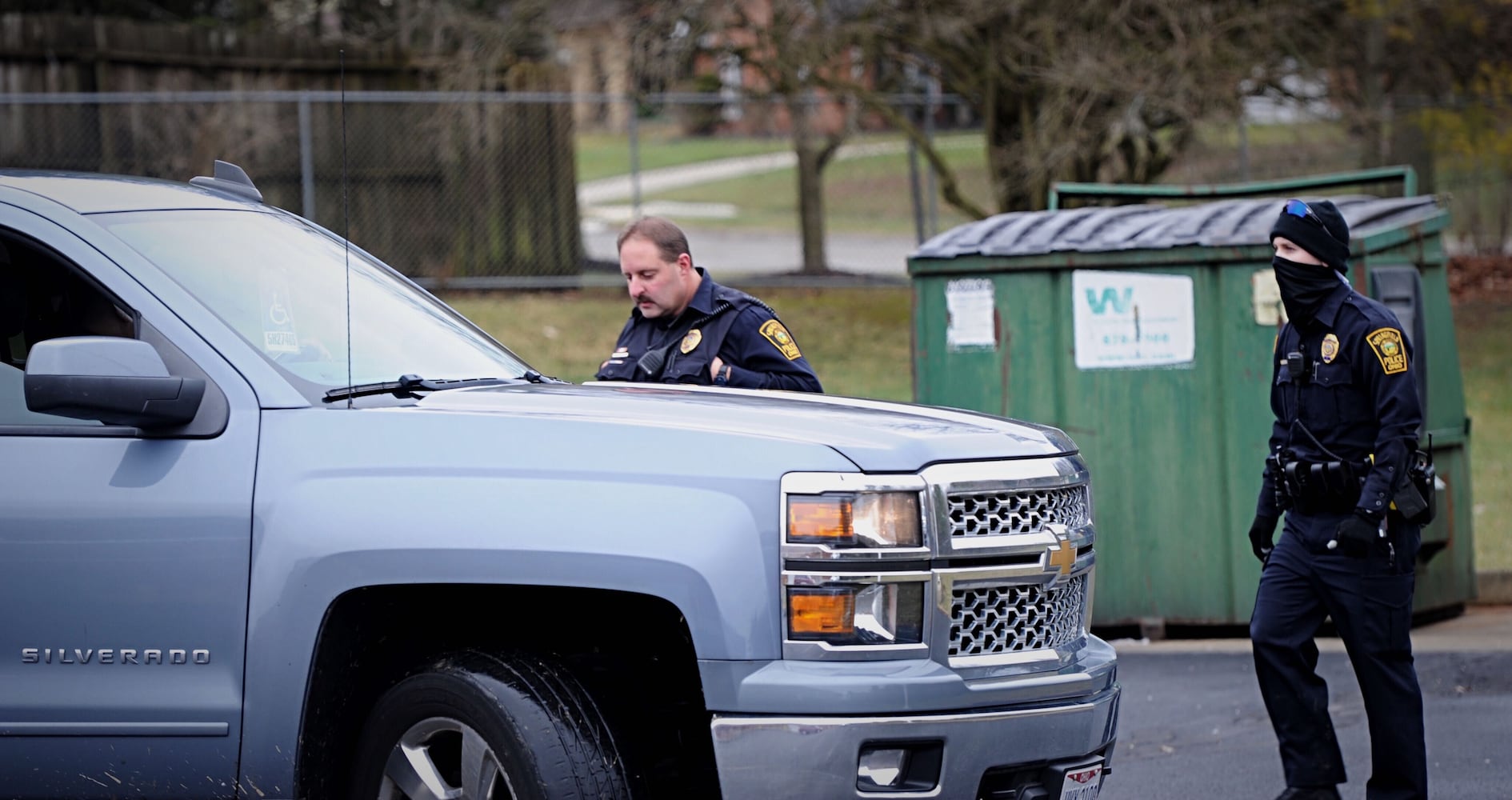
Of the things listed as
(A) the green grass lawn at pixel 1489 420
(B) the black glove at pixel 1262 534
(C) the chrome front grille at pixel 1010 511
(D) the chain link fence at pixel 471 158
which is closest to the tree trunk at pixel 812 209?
(D) the chain link fence at pixel 471 158

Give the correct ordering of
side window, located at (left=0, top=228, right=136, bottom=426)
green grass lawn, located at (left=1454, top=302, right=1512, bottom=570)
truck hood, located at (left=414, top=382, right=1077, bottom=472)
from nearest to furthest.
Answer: truck hood, located at (left=414, top=382, right=1077, bottom=472), side window, located at (left=0, top=228, right=136, bottom=426), green grass lawn, located at (left=1454, top=302, right=1512, bottom=570)

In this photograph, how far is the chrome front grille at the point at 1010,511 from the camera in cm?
358

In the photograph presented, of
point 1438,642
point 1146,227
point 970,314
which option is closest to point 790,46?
point 970,314

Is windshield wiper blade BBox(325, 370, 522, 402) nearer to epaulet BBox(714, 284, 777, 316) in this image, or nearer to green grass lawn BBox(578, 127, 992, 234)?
epaulet BBox(714, 284, 777, 316)

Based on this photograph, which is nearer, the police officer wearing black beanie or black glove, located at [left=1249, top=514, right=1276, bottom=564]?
the police officer wearing black beanie

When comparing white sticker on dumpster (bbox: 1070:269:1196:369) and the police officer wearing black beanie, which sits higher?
white sticker on dumpster (bbox: 1070:269:1196:369)

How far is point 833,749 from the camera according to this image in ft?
11.1

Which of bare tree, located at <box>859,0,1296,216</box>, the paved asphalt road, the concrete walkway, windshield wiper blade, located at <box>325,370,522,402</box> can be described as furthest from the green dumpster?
bare tree, located at <box>859,0,1296,216</box>

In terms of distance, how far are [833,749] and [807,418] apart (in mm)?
774

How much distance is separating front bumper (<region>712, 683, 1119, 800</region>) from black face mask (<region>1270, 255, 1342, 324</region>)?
2.29 meters

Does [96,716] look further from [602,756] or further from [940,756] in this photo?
[940,756]

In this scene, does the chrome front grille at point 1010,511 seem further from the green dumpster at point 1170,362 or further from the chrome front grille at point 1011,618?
the green dumpster at point 1170,362

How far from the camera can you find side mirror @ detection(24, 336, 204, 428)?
140 inches

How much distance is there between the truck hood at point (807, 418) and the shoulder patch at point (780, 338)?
→ 1178 millimetres
